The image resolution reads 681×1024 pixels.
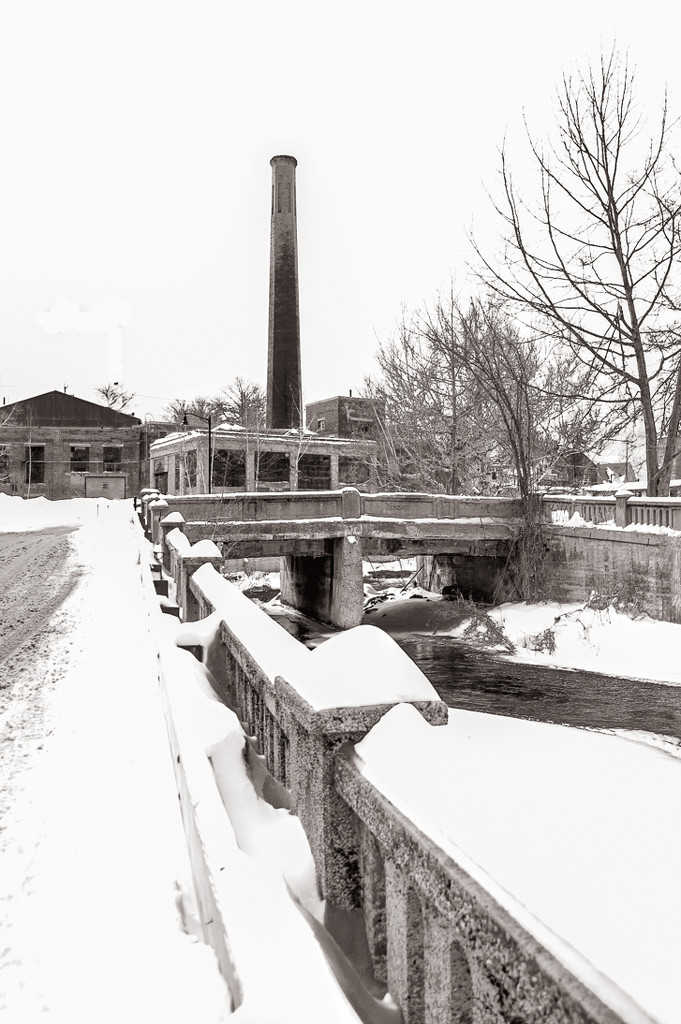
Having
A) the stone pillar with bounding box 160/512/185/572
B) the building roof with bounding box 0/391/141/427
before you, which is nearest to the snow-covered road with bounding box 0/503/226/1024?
the stone pillar with bounding box 160/512/185/572

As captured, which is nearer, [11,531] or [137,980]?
[137,980]

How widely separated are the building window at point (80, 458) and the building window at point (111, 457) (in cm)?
112

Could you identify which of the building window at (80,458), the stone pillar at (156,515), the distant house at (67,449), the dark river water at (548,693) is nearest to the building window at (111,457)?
the distant house at (67,449)

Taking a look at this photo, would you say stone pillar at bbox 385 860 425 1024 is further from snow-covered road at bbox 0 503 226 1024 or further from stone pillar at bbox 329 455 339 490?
stone pillar at bbox 329 455 339 490

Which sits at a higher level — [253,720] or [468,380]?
[468,380]

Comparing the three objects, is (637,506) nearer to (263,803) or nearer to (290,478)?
(263,803)

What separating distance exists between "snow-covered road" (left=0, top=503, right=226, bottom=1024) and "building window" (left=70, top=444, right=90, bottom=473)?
46.4m

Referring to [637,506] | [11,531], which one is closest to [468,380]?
[637,506]

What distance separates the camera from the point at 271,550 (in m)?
23.7

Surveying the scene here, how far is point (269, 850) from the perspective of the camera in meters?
3.00

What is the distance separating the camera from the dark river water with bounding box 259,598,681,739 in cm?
1259

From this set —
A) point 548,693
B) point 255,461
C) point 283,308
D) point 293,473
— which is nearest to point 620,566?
point 548,693

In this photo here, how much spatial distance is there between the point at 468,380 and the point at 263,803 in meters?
28.2

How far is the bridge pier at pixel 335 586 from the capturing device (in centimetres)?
2388
